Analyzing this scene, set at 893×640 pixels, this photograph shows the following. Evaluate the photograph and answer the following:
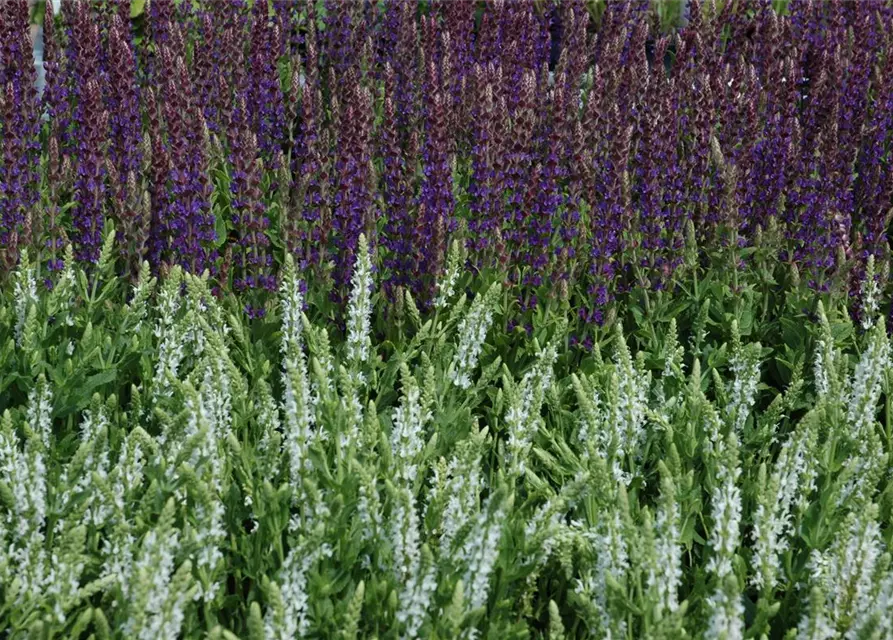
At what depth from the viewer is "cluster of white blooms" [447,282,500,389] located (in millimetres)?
4008

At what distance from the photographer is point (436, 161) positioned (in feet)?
15.3

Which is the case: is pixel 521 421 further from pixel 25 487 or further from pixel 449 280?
pixel 25 487

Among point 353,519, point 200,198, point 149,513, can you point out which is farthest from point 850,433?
point 200,198

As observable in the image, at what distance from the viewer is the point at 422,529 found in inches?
137

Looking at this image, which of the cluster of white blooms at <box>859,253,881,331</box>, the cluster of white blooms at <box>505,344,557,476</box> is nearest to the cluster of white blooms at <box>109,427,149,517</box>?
the cluster of white blooms at <box>505,344,557,476</box>

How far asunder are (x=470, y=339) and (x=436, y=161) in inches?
36.4

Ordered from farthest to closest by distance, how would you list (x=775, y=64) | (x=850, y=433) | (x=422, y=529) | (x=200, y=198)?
1. (x=775, y=64)
2. (x=200, y=198)
3. (x=850, y=433)
4. (x=422, y=529)

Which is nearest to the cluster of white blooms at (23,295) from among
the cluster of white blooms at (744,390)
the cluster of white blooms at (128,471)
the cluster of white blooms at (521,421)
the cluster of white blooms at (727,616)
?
the cluster of white blooms at (128,471)

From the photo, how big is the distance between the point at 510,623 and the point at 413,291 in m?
1.81

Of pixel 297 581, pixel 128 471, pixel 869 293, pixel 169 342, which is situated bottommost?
pixel 297 581

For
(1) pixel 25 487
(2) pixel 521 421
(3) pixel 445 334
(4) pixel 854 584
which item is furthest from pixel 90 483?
(4) pixel 854 584

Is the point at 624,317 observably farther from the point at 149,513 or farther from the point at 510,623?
the point at 149,513

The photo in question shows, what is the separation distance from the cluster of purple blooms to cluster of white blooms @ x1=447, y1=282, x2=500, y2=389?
462mm

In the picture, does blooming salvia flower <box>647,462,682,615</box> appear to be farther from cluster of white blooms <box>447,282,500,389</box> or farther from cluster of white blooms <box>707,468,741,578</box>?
cluster of white blooms <box>447,282,500,389</box>
